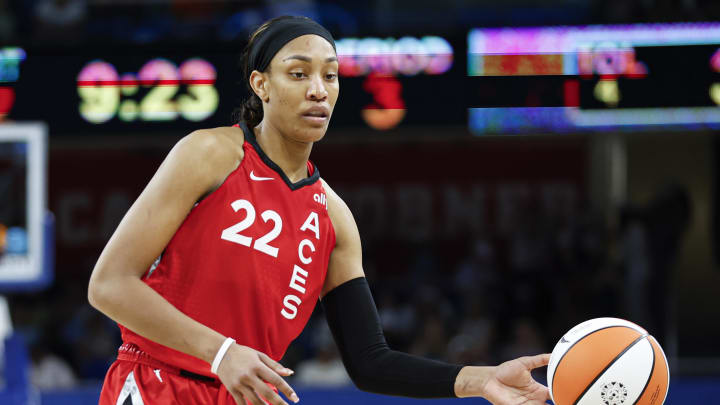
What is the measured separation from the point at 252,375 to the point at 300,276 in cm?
62

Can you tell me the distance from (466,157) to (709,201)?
9.03 ft

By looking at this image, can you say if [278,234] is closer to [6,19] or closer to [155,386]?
[155,386]

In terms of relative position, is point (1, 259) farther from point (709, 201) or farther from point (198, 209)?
point (709, 201)

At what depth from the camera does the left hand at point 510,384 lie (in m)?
2.73

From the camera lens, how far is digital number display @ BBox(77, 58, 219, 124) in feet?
25.2

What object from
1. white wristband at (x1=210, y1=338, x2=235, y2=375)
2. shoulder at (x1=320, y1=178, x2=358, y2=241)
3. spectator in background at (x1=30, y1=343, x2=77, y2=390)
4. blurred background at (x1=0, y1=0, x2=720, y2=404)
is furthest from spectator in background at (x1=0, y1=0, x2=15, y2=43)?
white wristband at (x1=210, y1=338, x2=235, y2=375)

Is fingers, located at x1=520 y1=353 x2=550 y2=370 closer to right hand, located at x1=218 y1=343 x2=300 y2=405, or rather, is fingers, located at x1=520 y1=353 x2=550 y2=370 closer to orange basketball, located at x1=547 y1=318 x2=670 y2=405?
orange basketball, located at x1=547 y1=318 x2=670 y2=405

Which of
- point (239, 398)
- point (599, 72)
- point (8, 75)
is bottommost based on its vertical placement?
point (239, 398)

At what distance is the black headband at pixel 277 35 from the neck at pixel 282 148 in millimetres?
185

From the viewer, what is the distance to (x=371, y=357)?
3.05m

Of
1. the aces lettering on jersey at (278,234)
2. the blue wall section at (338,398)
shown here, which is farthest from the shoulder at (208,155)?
the blue wall section at (338,398)

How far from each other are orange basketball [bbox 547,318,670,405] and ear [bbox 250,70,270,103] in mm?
1142

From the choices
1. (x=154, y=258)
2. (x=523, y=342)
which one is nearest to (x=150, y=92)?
(x=523, y=342)

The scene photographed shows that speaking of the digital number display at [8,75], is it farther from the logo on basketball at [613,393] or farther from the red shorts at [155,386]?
the logo on basketball at [613,393]
